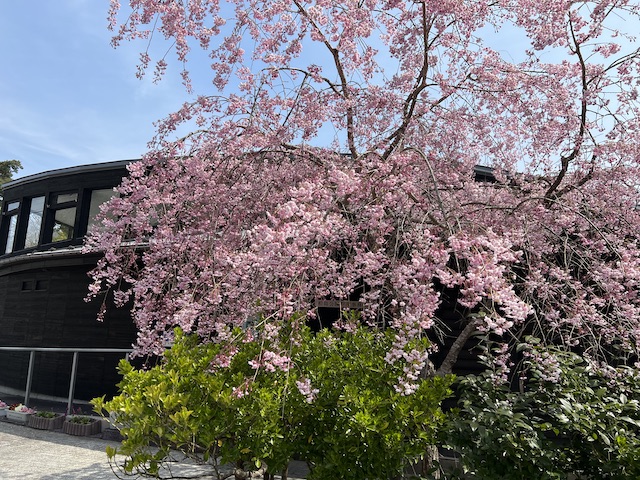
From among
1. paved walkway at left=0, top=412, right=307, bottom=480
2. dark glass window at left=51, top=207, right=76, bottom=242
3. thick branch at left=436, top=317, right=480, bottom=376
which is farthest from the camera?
dark glass window at left=51, top=207, right=76, bottom=242

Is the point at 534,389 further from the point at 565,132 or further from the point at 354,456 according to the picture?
the point at 565,132

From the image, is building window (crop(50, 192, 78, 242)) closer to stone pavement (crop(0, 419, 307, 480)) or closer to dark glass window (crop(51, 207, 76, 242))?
dark glass window (crop(51, 207, 76, 242))

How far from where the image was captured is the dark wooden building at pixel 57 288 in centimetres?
1120

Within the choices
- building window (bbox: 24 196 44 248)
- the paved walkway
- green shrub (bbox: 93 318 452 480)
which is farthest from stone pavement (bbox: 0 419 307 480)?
building window (bbox: 24 196 44 248)

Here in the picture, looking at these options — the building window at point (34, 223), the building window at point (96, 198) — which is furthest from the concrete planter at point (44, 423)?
the building window at point (34, 223)

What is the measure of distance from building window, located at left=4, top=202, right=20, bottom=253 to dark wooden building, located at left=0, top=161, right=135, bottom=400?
0.05 metres

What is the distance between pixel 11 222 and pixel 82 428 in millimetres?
12139

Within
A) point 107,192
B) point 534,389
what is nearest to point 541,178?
point 534,389

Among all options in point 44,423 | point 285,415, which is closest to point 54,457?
point 44,423

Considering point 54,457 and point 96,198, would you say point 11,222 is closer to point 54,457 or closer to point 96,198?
point 96,198

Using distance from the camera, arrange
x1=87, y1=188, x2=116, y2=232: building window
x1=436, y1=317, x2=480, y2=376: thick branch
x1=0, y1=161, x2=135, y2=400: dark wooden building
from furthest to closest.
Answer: x1=87, y1=188, x2=116, y2=232: building window → x1=0, y1=161, x2=135, y2=400: dark wooden building → x1=436, y1=317, x2=480, y2=376: thick branch

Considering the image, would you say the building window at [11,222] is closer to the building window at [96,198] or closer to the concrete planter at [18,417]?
the building window at [96,198]

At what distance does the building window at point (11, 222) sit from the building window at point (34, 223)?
0.74 metres

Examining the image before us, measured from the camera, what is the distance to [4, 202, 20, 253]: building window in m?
16.1
